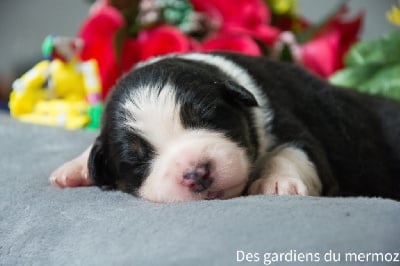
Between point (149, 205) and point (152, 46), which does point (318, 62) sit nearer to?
point (152, 46)

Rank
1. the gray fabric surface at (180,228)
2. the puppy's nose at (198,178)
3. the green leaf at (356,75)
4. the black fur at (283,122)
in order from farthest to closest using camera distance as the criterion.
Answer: the green leaf at (356,75)
the black fur at (283,122)
the puppy's nose at (198,178)
the gray fabric surface at (180,228)

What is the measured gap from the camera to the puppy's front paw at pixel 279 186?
180 centimetres

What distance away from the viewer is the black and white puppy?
5.76 ft

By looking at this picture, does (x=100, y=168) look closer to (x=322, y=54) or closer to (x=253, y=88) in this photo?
(x=253, y=88)

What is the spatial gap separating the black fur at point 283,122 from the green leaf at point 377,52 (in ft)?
2.46

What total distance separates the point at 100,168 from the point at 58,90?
1.62 m

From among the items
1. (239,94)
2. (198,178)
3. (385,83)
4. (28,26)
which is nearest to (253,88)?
(239,94)

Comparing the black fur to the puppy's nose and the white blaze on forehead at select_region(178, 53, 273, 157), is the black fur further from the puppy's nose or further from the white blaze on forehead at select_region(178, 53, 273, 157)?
the puppy's nose

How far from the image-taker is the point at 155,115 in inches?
72.7

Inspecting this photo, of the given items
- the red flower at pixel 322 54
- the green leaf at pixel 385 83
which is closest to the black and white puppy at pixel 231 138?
the green leaf at pixel 385 83

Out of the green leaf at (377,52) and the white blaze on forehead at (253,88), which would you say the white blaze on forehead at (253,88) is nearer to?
the white blaze on forehead at (253,88)

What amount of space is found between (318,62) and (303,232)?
8.78 ft

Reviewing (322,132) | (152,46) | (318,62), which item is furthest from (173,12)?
(322,132)

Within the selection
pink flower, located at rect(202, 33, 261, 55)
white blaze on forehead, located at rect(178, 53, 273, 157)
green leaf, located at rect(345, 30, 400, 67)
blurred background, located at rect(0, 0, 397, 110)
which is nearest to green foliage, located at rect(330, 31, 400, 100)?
green leaf, located at rect(345, 30, 400, 67)
